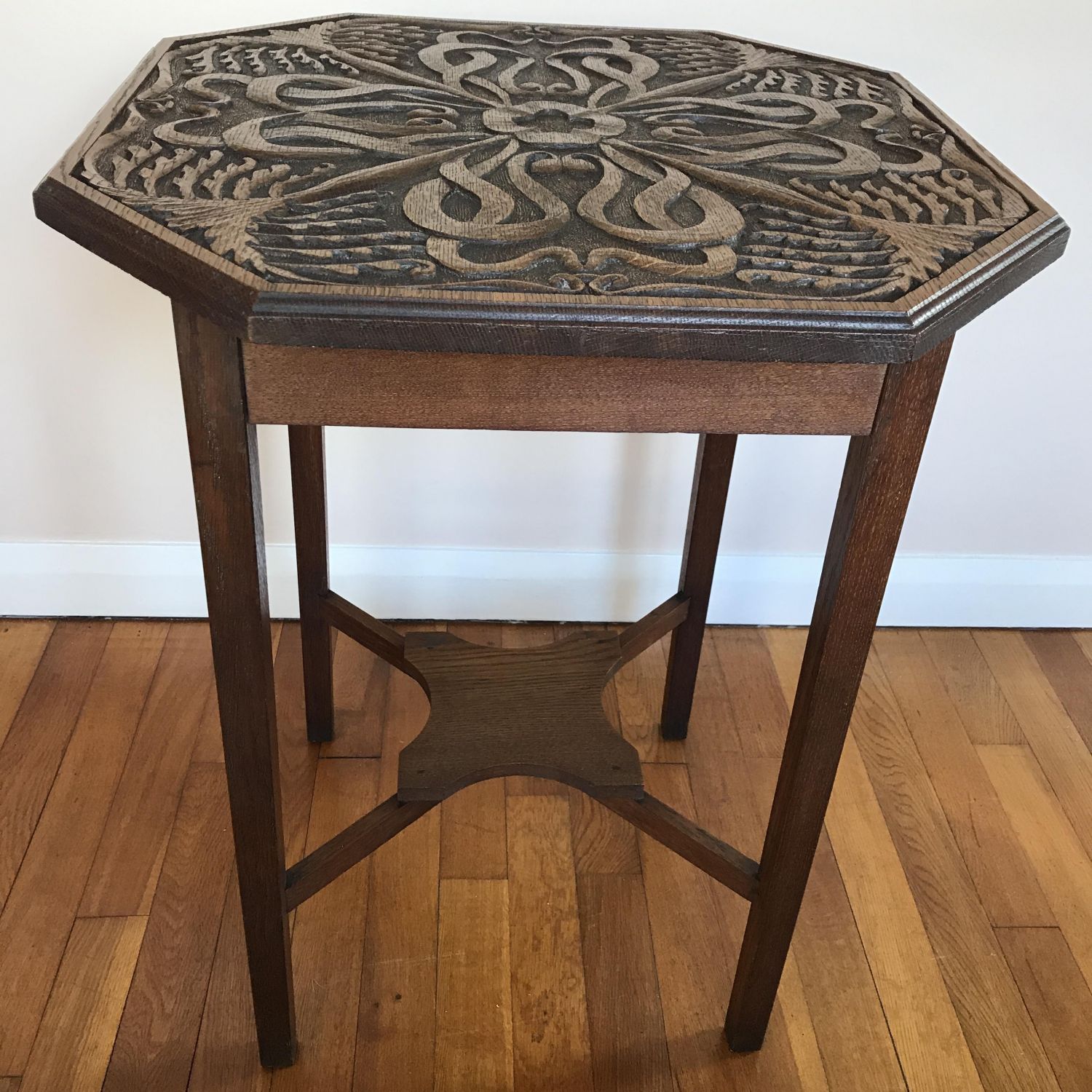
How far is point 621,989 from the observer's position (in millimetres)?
1271

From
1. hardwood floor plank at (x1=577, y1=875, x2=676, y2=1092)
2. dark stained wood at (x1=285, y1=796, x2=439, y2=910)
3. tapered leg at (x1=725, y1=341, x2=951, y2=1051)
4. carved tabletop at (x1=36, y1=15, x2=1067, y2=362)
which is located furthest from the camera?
hardwood floor plank at (x1=577, y1=875, x2=676, y2=1092)

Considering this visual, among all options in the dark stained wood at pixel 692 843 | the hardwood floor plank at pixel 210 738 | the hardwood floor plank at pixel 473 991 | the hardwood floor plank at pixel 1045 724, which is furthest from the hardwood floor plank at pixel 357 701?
the hardwood floor plank at pixel 1045 724

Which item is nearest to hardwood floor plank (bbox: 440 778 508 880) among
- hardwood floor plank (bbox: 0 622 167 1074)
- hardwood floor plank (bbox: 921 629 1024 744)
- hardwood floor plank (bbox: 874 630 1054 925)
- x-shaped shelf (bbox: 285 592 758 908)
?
x-shaped shelf (bbox: 285 592 758 908)

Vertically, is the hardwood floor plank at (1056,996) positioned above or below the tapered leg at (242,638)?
below

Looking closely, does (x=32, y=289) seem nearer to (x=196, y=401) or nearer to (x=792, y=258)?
(x=196, y=401)

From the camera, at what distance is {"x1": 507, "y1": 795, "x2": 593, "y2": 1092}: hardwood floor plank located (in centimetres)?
119

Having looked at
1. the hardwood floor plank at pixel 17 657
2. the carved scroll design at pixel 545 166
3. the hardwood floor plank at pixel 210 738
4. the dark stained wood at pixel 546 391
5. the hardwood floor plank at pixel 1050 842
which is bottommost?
the hardwood floor plank at pixel 17 657

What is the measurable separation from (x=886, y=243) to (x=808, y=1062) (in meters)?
0.86

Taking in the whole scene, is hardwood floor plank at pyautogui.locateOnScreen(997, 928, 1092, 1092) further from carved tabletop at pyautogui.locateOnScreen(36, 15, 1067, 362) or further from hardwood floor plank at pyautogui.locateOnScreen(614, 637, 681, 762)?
carved tabletop at pyautogui.locateOnScreen(36, 15, 1067, 362)

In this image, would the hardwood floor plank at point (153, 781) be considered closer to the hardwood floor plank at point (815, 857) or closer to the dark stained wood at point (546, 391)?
the hardwood floor plank at point (815, 857)

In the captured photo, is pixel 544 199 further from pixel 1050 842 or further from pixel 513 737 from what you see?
pixel 1050 842

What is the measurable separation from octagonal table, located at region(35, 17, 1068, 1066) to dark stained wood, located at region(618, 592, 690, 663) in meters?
0.16

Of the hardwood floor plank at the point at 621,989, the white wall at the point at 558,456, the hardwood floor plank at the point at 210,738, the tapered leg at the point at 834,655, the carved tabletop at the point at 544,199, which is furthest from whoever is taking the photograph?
the hardwood floor plank at the point at 210,738

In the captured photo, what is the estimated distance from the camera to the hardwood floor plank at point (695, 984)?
1197 mm
